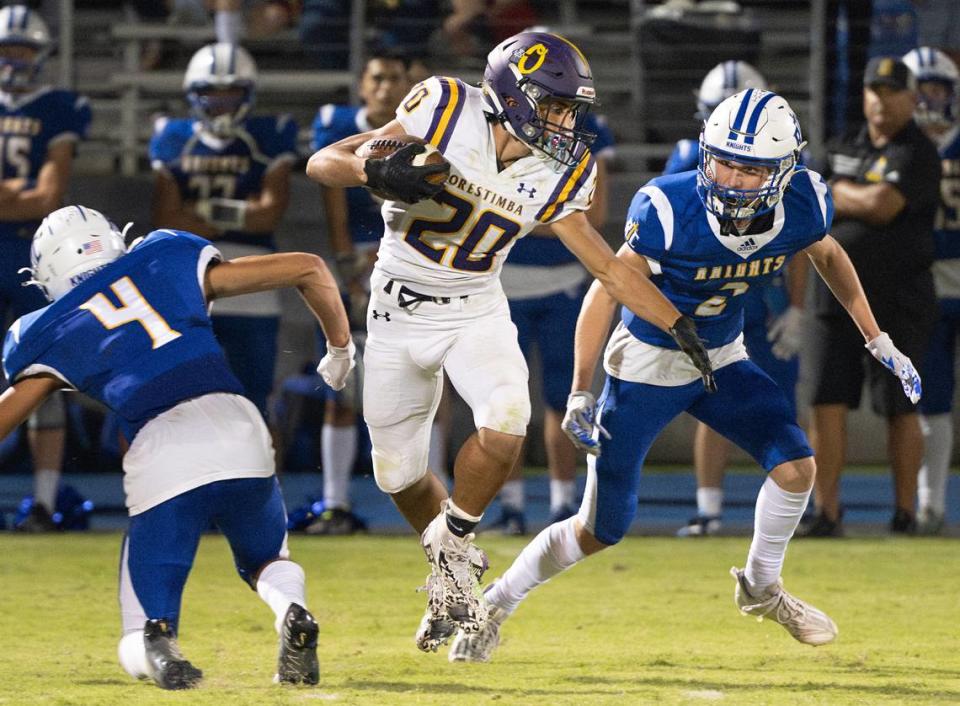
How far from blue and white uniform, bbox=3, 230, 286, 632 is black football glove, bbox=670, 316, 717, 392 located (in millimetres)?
1154

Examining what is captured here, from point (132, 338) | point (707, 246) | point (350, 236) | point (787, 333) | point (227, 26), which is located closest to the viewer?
point (132, 338)

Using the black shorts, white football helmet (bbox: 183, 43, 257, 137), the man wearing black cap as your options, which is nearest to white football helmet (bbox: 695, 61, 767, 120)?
the man wearing black cap

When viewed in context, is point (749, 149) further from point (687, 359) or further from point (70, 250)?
point (70, 250)

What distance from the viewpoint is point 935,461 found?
7730 mm

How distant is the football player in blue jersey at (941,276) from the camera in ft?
25.4

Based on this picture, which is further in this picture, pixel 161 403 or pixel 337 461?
pixel 337 461

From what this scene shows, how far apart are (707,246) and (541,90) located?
682mm

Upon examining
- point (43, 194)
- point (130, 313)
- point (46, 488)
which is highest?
point (130, 313)

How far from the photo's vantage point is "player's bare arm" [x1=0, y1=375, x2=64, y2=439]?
414cm

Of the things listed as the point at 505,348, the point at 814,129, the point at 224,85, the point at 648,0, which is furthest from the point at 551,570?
the point at 648,0

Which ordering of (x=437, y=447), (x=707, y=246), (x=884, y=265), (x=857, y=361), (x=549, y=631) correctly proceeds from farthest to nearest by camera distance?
(x=437, y=447)
(x=857, y=361)
(x=884, y=265)
(x=549, y=631)
(x=707, y=246)

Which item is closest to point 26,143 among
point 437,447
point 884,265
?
point 437,447

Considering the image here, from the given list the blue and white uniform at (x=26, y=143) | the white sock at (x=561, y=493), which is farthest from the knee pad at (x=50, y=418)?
the white sock at (x=561, y=493)

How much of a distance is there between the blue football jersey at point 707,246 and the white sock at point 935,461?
2.90 m
